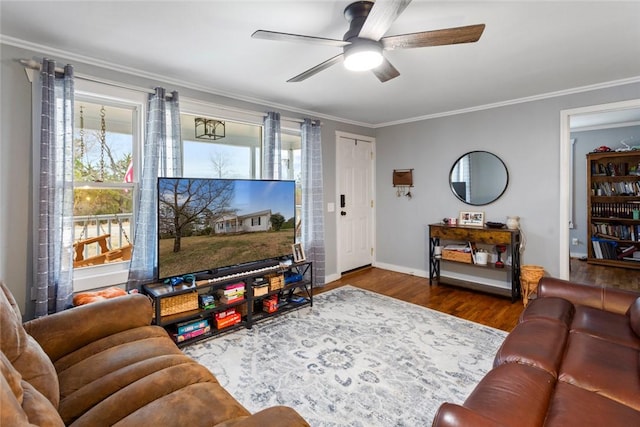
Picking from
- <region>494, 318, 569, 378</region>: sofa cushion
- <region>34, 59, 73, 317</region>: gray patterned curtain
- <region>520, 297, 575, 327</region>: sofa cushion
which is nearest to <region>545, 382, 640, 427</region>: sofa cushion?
<region>494, 318, 569, 378</region>: sofa cushion

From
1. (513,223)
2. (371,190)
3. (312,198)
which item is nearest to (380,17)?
(312,198)

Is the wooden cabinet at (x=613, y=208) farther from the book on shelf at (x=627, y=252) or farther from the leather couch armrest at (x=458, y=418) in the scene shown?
the leather couch armrest at (x=458, y=418)

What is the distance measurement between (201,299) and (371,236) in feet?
10.6

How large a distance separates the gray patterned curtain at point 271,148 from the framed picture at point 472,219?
2574 mm

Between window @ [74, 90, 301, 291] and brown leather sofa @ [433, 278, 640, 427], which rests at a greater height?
window @ [74, 90, 301, 291]

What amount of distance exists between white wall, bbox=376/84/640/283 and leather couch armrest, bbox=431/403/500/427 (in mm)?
3501

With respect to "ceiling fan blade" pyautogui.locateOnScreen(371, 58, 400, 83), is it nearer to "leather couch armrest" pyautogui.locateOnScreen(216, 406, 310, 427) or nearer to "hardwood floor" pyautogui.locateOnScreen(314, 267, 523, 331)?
"leather couch armrest" pyautogui.locateOnScreen(216, 406, 310, 427)

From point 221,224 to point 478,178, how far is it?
11.2 ft

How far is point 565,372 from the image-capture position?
1.43 metres

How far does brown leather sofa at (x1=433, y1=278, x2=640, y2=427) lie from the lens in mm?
1131

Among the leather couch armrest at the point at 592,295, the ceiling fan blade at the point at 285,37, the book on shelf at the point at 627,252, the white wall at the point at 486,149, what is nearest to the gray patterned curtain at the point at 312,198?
the white wall at the point at 486,149

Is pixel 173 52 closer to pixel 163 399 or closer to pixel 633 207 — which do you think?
pixel 163 399

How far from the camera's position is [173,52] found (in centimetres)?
245

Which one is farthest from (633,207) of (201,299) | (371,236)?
(201,299)
